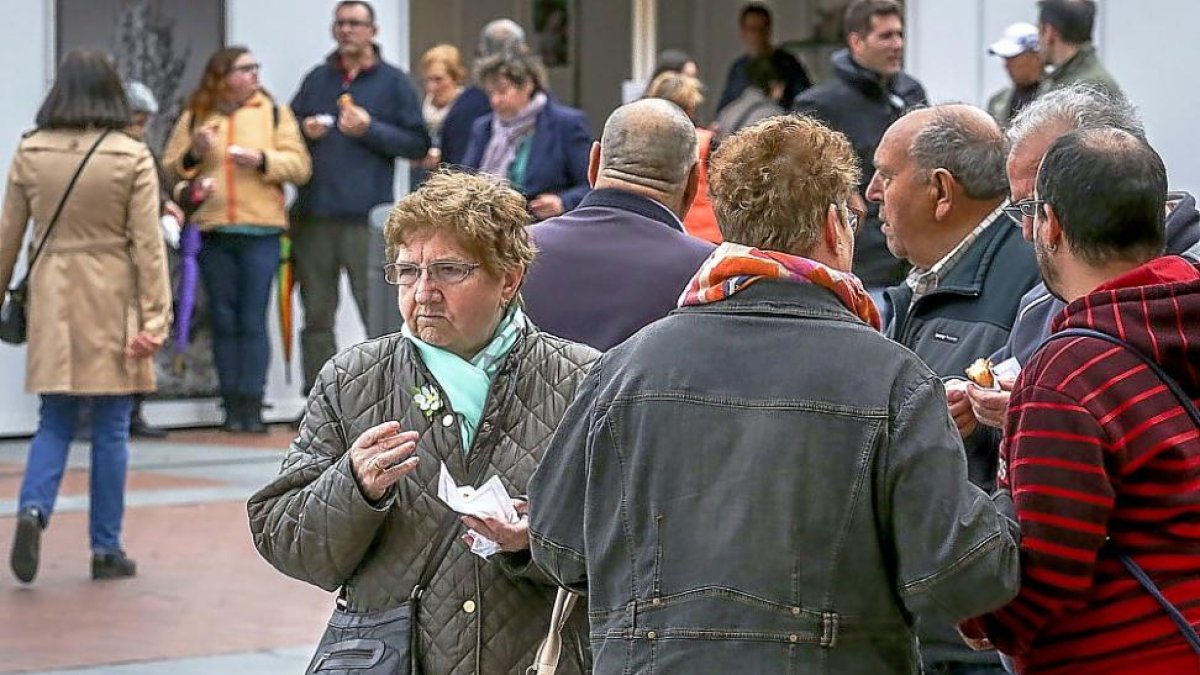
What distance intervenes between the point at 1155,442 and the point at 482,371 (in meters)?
1.39

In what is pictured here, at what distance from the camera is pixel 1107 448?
330 centimetres

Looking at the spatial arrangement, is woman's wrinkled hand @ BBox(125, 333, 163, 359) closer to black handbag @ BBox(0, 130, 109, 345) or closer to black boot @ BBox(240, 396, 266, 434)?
black handbag @ BBox(0, 130, 109, 345)

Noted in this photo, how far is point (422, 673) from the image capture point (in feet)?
13.4

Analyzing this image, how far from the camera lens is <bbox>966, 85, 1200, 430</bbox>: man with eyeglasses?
4.23 meters

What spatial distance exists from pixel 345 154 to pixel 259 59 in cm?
103

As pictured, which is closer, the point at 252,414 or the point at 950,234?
the point at 950,234

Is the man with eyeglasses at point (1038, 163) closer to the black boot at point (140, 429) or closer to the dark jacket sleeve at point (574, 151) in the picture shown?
the dark jacket sleeve at point (574, 151)

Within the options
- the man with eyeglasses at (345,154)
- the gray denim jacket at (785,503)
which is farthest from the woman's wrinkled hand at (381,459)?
the man with eyeglasses at (345,154)

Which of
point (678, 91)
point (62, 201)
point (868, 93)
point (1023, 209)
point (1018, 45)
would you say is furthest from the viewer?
point (1018, 45)

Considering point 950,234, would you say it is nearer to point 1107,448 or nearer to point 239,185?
point 1107,448

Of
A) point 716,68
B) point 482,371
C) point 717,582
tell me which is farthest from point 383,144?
point 717,582

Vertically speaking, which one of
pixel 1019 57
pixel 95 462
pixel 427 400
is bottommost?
pixel 95 462

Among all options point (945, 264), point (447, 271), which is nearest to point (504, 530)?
point (447, 271)

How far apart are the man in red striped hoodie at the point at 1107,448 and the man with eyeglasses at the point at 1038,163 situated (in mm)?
682
